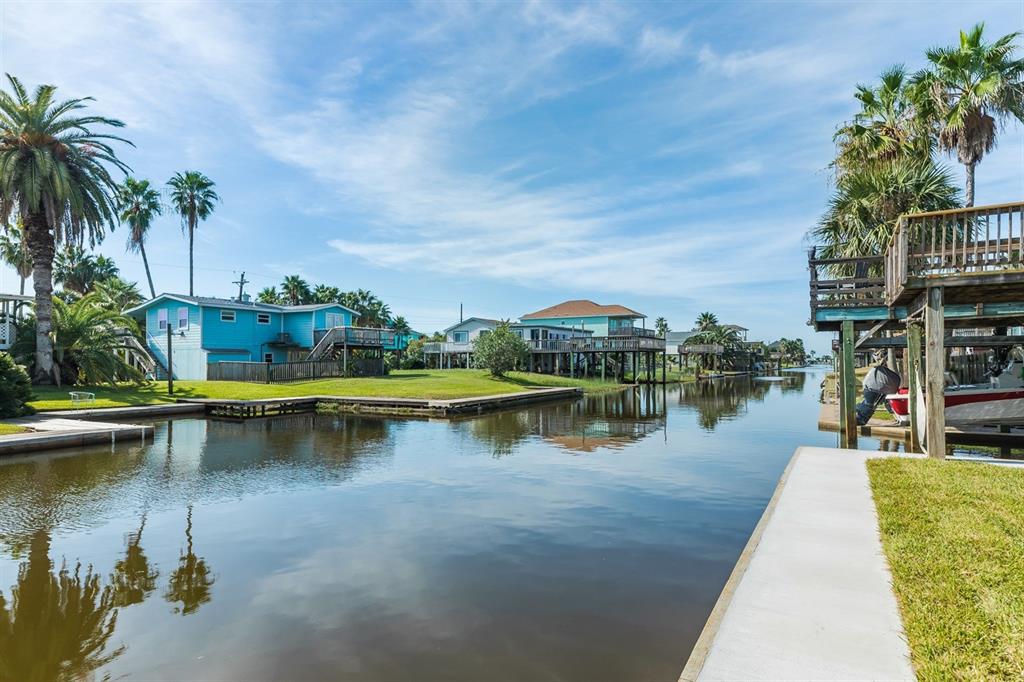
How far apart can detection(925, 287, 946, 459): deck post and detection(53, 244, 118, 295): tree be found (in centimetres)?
6062

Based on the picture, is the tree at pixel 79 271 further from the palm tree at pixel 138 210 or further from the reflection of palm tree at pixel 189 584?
the reflection of palm tree at pixel 189 584

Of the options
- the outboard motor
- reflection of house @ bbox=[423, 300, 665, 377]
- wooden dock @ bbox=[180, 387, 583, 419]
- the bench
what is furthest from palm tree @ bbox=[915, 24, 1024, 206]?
the bench

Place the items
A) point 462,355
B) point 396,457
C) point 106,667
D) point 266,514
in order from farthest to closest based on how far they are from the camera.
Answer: point 462,355
point 396,457
point 266,514
point 106,667

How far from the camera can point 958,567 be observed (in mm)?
5410

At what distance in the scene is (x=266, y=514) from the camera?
10.8m

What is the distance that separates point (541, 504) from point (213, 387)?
93.3 ft

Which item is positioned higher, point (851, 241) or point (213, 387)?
point (851, 241)

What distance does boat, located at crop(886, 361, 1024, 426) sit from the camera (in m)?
15.9

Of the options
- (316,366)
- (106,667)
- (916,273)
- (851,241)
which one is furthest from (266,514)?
(316,366)

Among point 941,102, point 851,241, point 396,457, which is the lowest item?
point 396,457

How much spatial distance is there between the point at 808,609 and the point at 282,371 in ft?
126

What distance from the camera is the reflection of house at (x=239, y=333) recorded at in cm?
4000

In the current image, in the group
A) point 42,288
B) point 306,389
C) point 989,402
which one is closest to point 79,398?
point 42,288

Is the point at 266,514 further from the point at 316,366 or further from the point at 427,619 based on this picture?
the point at 316,366
